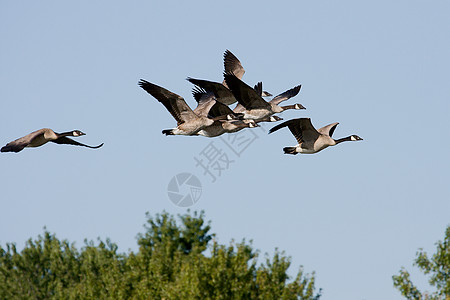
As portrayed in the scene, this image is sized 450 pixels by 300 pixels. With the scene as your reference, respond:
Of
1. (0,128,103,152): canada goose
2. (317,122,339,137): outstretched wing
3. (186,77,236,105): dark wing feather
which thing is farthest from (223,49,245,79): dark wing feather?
(0,128,103,152): canada goose

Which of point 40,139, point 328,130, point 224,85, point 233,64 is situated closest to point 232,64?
point 233,64

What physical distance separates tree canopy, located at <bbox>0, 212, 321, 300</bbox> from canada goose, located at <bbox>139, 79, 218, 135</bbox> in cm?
1072

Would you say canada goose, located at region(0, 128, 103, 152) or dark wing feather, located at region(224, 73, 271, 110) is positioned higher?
dark wing feather, located at region(224, 73, 271, 110)

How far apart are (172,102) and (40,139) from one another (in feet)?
10.1

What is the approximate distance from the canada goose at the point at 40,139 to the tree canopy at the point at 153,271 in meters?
11.3

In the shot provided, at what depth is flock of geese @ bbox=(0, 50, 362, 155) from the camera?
18.5 m

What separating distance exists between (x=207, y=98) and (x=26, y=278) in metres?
24.3

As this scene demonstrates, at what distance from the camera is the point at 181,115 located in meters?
19.3

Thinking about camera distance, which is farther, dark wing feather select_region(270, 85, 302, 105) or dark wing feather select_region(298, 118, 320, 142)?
dark wing feather select_region(270, 85, 302, 105)

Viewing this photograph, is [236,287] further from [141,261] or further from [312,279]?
[141,261]

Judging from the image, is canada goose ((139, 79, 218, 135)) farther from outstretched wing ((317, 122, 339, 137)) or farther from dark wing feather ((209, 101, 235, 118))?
Result: outstretched wing ((317, 122, 339, 137))

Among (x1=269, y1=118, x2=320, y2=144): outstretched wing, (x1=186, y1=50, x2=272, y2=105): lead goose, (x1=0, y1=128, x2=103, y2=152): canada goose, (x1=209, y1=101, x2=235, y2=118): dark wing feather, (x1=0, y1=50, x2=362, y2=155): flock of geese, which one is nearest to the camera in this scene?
(x1=0, y1=128, x2=103, y2=152): canada goose

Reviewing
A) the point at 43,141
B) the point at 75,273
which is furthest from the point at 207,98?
the point at 75,273

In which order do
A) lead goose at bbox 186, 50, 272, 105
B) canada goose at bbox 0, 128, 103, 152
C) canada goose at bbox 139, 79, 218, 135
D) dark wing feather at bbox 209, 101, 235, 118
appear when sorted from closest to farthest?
canada goose at bbox 0, 128, 103, 152
canada goose at bbox 139, 79, 218, 135
lead goose at bbox 186, 50, 272, 105
dark wing feather at bbox 209, 101, 235, 118
